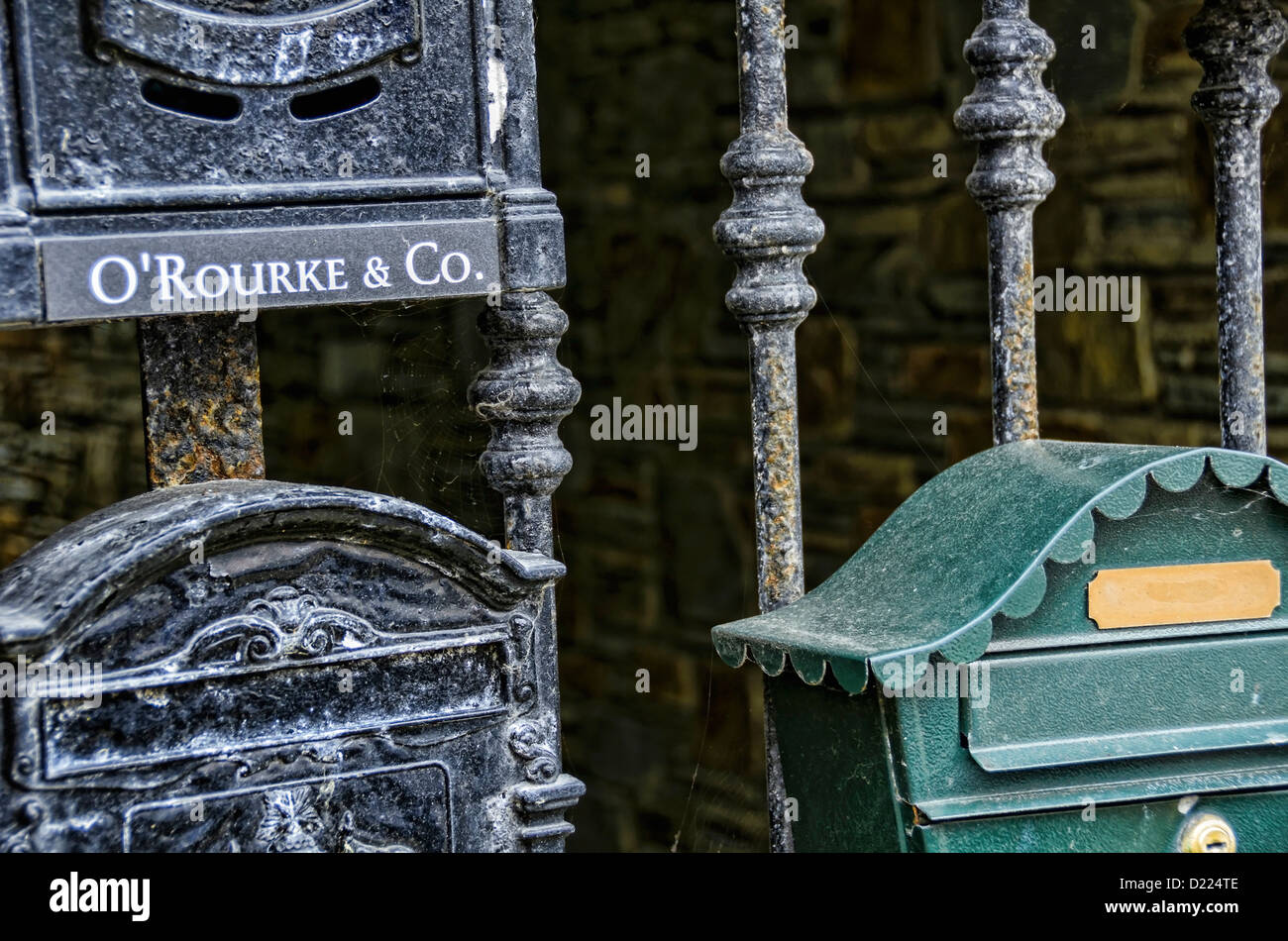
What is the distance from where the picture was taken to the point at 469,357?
5121 millimetres

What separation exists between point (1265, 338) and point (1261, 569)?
3.83ft

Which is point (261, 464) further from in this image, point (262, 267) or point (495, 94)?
point (495, 94)

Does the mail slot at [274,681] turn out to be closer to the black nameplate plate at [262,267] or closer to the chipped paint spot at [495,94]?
the black nameplate plate at [262,267]

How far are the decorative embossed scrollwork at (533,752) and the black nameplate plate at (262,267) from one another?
0.57 m

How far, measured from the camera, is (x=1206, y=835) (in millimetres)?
2115

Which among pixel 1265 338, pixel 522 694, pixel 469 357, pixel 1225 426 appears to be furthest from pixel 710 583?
pixel 522 694

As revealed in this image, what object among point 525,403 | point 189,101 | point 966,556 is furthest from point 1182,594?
point 189,101

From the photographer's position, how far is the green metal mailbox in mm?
2008

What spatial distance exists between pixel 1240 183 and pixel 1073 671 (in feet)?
3.03

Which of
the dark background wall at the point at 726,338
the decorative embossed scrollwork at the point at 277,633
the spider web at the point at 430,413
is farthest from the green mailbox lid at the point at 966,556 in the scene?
the spider web at the point at 430,413

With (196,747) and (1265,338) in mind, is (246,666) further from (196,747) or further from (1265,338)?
(1265,338)

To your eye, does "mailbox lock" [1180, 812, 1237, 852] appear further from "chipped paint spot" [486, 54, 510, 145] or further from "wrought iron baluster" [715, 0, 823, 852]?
"chipped paint spot" [486, 54, 510, 145]

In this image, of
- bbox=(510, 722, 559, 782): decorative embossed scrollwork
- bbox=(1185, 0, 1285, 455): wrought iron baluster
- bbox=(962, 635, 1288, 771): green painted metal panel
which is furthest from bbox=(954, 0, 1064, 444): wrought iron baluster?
bbox=(510, 722, 559, 782): decorative embossed scrollwork
